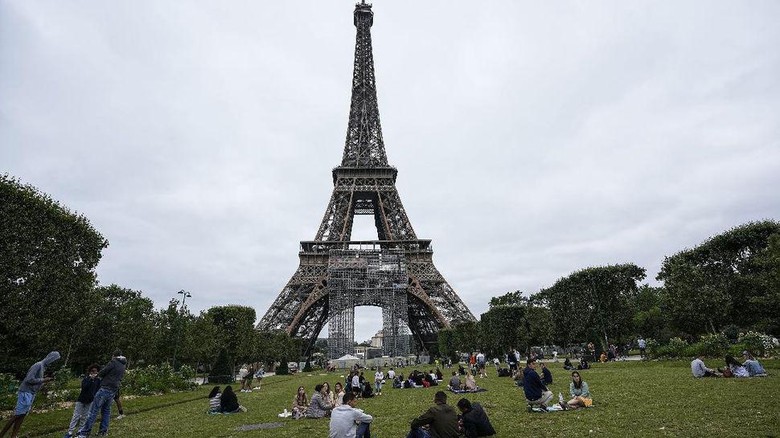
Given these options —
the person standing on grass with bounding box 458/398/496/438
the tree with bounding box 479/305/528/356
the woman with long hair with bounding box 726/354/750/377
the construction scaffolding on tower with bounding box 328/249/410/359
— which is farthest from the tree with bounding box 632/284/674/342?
the person standing on grass with bounding box 458/398/496/438

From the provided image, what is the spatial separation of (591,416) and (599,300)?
1243 inches

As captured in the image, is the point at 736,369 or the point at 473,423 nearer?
the point at 473,423

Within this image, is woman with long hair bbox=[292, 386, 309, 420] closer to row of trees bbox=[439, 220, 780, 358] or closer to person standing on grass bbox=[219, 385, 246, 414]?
person standing on grass bbox=[219, 385, 246, 414]

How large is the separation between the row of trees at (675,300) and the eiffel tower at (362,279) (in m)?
5.89

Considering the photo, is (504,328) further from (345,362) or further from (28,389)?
(28,389)

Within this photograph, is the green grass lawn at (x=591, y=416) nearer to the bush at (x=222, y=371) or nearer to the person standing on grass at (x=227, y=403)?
the person standing on grass at (x=227, y=403)

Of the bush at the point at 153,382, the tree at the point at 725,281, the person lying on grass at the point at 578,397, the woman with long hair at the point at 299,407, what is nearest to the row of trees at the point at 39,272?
the bush at the point at 153,382

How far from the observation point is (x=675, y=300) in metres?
30.1

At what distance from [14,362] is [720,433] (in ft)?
98.8

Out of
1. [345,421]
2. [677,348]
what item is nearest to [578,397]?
[345,421]

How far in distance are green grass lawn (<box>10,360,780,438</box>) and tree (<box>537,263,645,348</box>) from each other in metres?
21.3

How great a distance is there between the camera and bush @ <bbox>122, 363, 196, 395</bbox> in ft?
72.7

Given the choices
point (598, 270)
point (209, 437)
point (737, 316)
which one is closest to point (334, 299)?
point (598, 270)

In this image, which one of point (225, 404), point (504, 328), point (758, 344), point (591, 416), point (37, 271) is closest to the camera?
point (591, 416)
